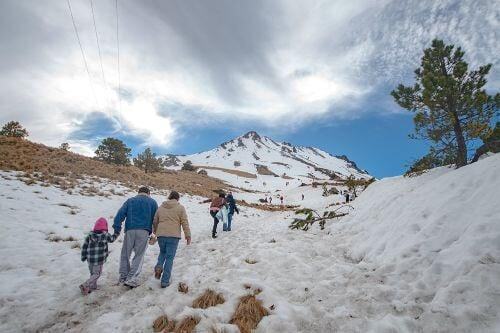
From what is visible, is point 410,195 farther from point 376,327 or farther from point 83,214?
point 83,214

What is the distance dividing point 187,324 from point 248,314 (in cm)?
103

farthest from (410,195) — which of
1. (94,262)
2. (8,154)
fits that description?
(8,154)

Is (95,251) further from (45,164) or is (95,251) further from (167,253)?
(45,164)

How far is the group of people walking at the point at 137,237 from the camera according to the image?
22.3 ft

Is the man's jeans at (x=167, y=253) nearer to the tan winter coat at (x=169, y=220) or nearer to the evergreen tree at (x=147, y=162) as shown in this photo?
the tan winter coat at (x=169, y=220)

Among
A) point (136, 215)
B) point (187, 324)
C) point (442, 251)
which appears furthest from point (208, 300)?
point (442, 251)

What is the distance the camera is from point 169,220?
7.38m

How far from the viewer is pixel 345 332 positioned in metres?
4.30

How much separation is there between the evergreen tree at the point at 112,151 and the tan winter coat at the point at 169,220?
158 feet

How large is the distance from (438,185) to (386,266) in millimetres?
3787

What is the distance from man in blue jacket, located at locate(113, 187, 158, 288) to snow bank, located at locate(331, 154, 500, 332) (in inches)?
210

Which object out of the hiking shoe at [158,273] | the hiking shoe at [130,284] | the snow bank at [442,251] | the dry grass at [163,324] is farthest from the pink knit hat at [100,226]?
the snow bank at [442,251]

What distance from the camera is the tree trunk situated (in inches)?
515

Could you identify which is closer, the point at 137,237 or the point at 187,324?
the point at 187,324
